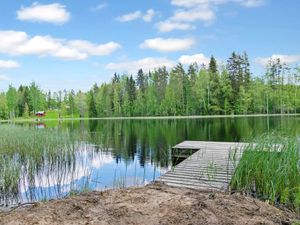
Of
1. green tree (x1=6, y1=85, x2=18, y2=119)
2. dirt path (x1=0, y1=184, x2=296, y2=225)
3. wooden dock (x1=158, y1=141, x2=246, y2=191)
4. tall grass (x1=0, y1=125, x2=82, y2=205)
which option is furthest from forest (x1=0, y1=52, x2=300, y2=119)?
dirt path (x1=0, y1=184, x2=296, y2=225)

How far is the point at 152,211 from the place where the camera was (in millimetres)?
3336

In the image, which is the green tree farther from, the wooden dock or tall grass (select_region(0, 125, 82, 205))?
the wooden dock

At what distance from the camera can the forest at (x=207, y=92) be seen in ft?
166

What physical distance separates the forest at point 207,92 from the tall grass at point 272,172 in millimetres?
46433

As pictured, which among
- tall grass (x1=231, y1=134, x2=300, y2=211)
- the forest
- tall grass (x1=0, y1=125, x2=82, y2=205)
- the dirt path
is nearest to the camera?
the dirt path

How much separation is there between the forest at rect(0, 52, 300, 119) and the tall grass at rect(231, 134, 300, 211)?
→ 4643 cm

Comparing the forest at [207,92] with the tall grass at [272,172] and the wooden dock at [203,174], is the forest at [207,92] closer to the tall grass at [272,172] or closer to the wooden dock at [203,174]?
the wooden dock at [203,174]

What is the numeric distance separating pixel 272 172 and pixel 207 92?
4849 cm

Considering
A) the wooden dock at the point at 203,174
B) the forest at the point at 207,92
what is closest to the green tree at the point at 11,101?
the forest at the point at 207,92

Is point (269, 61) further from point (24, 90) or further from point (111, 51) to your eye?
point (24, 90)

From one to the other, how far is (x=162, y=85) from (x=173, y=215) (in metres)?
54.9

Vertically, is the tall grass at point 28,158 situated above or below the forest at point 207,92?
below

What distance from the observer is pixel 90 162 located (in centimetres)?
1052

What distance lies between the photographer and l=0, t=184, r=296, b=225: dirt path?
3.11m
